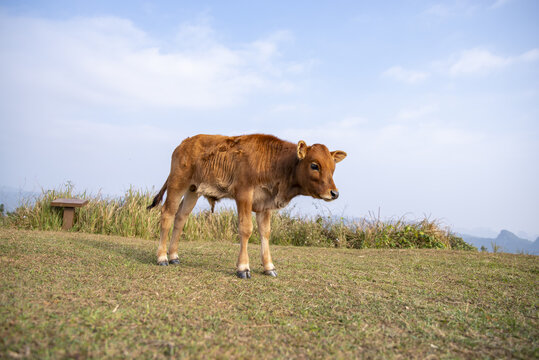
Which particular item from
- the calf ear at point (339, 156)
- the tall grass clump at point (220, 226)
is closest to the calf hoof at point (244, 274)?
the calf ear at point (339, 156)

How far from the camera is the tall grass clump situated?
469 inches

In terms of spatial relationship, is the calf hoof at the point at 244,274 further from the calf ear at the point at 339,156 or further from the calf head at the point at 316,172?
the calf ear at the point at 339,156

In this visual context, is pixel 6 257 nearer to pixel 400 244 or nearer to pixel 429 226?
pixel 400 244

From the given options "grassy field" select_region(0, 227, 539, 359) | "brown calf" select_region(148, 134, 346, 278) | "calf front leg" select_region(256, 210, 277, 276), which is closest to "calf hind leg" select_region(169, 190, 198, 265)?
"brown calf" select_region(148, 134, 346, 278)

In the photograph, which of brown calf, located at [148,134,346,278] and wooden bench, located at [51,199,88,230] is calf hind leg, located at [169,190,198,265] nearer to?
brown calf, located at [148,134,346,278]

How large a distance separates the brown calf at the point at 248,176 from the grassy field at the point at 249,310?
31.4 inches

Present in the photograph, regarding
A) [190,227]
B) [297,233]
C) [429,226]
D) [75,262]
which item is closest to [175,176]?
[75,262]

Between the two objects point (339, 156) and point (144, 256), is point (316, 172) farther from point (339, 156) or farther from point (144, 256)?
point (144, 256)

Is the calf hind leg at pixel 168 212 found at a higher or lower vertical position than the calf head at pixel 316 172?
lower

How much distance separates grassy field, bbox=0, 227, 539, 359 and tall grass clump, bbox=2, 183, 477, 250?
503cm

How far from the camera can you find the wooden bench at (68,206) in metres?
11.4

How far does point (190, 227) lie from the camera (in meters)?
12.7

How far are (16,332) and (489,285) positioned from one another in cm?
614

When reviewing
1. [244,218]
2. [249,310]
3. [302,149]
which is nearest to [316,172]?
[302,149]
